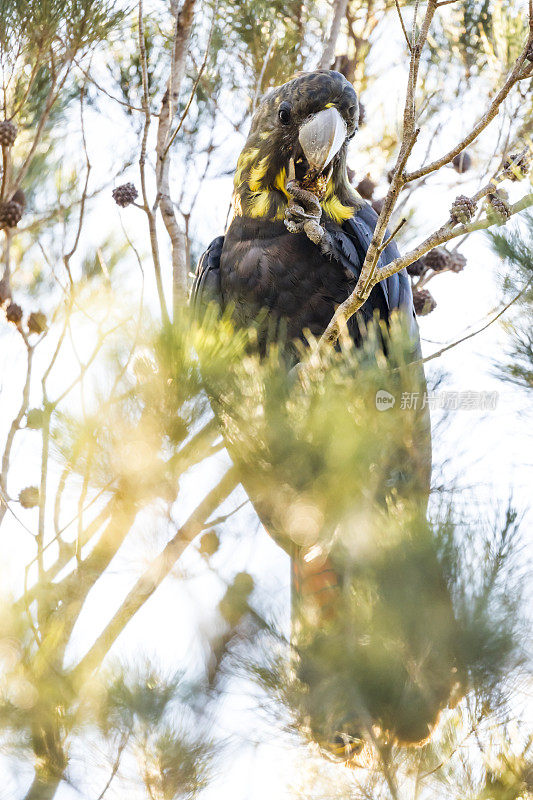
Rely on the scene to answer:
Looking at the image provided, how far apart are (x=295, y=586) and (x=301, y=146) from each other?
172 cm

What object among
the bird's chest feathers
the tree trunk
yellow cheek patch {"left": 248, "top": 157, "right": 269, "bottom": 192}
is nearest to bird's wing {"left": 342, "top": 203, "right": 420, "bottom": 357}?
the bird's chest feathers

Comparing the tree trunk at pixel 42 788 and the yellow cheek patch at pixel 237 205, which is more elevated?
the yellow cheek patch at pixel 237 205

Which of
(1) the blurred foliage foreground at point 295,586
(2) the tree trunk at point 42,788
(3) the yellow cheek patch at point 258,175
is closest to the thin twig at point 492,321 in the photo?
(1) the blurred foliage foreground at point 295,586

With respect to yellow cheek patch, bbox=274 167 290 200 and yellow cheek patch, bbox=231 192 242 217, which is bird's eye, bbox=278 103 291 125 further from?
yellow cheek patch, bbox=231 192 242 217

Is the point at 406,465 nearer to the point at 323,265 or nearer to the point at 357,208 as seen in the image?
the point at 323,265

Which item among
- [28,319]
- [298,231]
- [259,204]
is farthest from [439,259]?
[28,319]

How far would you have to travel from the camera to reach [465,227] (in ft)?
4.08

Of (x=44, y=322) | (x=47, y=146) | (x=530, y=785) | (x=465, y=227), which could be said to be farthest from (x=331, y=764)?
(x=47, y=146)

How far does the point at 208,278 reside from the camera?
2664mm

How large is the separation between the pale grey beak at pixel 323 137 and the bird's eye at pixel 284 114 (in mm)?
164

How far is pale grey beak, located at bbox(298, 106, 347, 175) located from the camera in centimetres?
233

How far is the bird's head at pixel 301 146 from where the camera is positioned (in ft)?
7.78

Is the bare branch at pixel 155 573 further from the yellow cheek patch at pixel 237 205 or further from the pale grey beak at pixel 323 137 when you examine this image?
the yellow cheek patch at pixel 237 205

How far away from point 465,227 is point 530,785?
0.89 m
